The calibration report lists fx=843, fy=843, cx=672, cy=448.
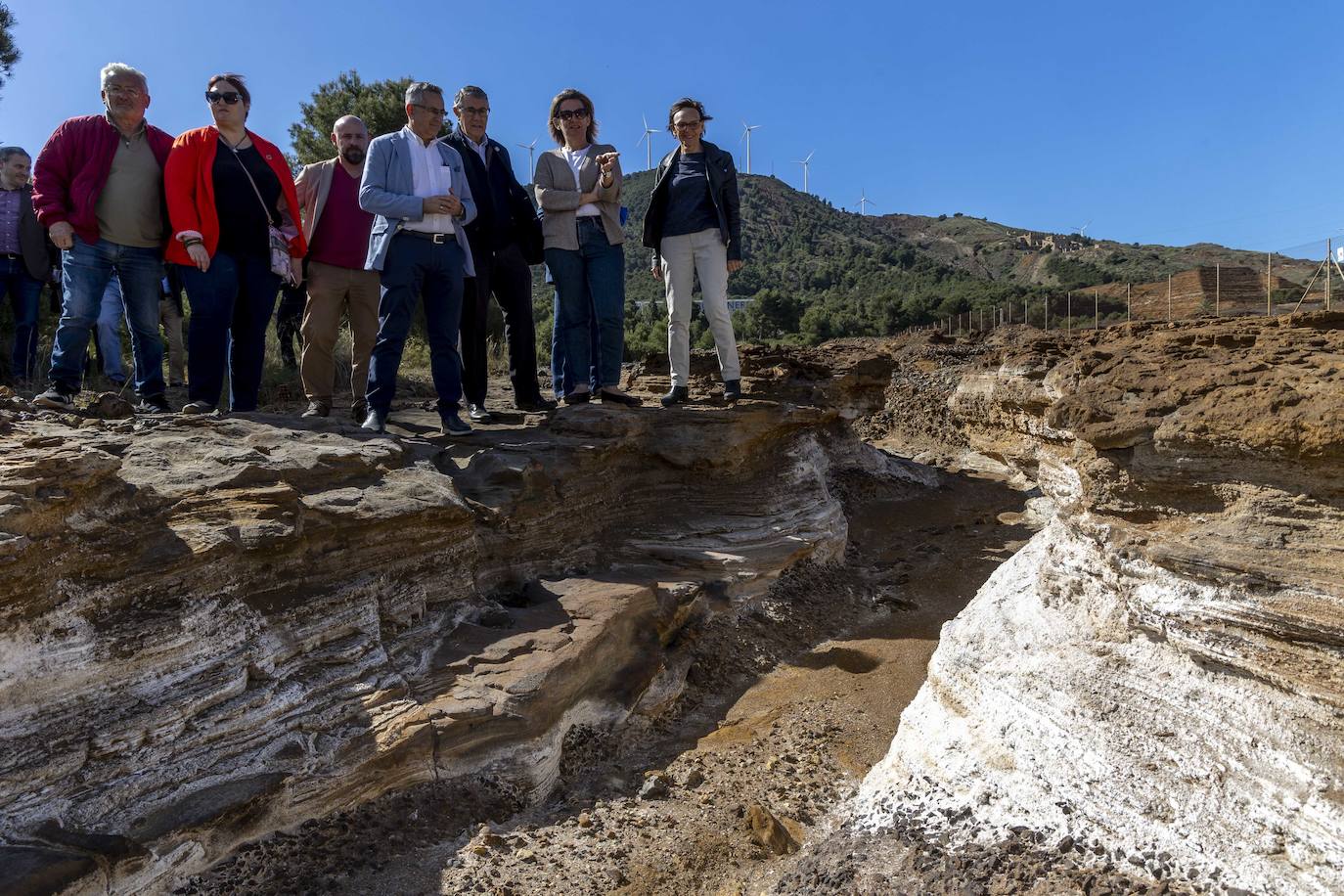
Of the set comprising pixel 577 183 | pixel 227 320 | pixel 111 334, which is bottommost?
pixel 227 320

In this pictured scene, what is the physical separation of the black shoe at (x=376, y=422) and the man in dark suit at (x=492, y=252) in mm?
849

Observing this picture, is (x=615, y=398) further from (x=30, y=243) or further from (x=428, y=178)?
(x=30, y=243)

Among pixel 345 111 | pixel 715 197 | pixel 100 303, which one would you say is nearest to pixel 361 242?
pixel 100 303

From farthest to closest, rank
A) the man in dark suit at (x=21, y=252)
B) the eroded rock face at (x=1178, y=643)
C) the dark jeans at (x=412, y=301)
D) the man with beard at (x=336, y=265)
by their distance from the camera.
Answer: the man in dark suit at (x=21, y=252) < the man with beard at (x=336, y=265) < the dark jeans at (x=412, y=301) < the eroded rock face at (x=1178, y=643)

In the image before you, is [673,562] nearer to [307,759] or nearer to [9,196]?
[307,759]

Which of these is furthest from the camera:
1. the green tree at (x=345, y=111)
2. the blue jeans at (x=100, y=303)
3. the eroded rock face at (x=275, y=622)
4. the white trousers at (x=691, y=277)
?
the green tree at (x=345, y=111)

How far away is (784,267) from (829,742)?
207 feet

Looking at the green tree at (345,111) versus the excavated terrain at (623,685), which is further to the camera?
the green tree at (345,111)

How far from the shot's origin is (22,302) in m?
5.91

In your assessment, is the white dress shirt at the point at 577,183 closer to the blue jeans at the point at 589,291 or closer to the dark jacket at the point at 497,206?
the blue jeans at the point at 589,291

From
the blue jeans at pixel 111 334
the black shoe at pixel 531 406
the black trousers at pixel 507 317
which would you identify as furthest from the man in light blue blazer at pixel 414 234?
the blue jeans at pixel 111 334

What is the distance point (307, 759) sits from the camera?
2.97m

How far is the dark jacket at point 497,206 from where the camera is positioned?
5445 mm

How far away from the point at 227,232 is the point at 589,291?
2.21 metres
